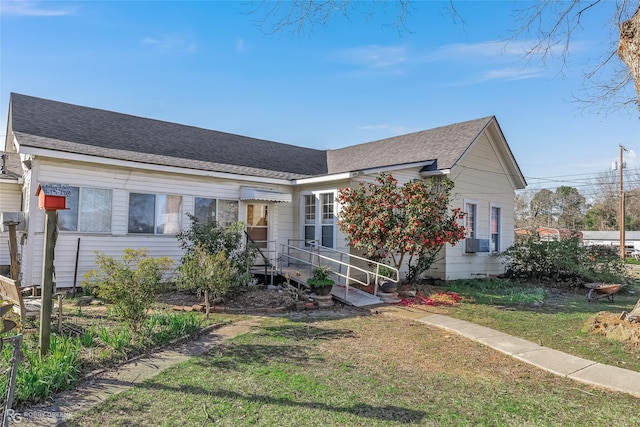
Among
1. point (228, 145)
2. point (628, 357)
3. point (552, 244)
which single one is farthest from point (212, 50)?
point (552, 244)

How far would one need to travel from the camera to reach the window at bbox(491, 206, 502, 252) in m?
16.0

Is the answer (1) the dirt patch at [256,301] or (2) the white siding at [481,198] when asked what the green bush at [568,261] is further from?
(1) the dirt patch at [256,301]

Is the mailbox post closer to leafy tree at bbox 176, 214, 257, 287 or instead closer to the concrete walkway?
leafy tree at bbox 176, 214, 257, 287

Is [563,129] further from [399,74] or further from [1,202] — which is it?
[1,202]

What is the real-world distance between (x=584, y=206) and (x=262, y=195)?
198 ft

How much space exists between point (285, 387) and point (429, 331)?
12.3 ft

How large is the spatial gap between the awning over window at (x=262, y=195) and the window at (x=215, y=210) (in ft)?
1.49

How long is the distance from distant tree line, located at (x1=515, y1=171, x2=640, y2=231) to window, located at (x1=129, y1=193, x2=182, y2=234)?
143ft

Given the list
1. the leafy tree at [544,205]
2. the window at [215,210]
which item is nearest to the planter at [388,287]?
the window at [215,210]

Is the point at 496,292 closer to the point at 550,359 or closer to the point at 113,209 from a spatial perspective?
Answer: the point at 550,359

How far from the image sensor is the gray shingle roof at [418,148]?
46.0ft

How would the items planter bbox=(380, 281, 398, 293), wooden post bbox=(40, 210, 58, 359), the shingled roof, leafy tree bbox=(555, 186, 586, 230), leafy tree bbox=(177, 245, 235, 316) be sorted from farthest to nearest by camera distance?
leafy tree bbox=(555, 186, 586, 230)
the shingled roof
planter bbox=(380, 281, 398, 293)
leafy tree bbox=(177, 245, 235, 316)
wooden post bbox=(40, 210, 58, 359)

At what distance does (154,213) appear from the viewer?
10.9 meters

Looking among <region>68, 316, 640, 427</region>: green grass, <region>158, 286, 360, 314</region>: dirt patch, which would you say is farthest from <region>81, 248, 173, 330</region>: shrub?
<region>158, 286, 360, 314</region>: dirt patch
